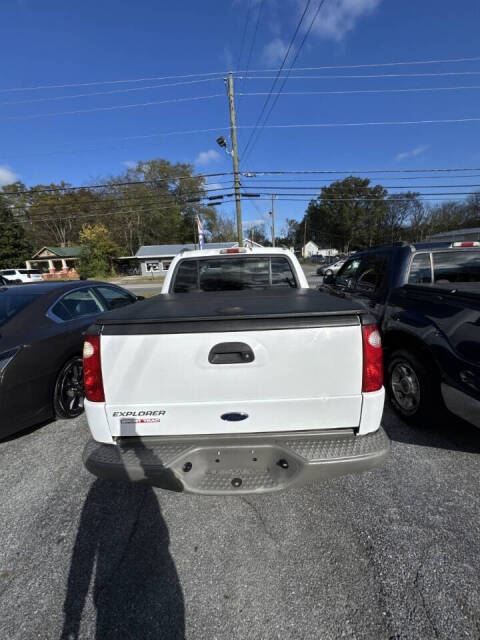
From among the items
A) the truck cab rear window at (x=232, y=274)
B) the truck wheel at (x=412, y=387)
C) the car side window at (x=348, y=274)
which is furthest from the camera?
the car side window at (x=348, y=274)

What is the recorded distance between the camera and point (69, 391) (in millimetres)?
3500

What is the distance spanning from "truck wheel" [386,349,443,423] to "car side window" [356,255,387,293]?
1021 millimetres

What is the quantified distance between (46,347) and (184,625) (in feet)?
8.96

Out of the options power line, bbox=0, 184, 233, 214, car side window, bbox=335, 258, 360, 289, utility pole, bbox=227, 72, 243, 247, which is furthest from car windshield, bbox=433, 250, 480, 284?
power line, bbox=0, 184, 233, 214

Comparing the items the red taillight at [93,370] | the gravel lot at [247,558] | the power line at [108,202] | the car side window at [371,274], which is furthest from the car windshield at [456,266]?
the power line at [108,202]

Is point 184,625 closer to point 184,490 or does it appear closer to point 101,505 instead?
point 184,490

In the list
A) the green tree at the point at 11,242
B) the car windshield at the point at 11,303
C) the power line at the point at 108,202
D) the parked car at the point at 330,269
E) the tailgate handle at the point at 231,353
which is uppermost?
the power line at the point at 108,202

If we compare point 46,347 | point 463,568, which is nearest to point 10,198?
point 46,347

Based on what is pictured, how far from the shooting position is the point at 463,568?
168 cm

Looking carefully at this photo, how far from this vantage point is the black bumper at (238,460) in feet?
5.57

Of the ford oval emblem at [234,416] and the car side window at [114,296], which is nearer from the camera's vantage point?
the ford oval emblem at [234,416]

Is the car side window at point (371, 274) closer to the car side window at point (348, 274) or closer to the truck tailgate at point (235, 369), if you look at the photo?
the car side window at point (348, 274)

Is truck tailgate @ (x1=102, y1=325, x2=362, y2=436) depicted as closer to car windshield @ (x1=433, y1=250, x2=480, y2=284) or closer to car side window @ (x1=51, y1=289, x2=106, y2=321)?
car side window @ (x1=51, y1=289, x2=106, y2=321)

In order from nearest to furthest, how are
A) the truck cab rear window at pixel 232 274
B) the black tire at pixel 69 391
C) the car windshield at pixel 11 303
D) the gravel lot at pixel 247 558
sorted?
the gravel lot at pixel 247 558 < the car windshield at pixel 11 303 < the black tire at pixel 69 391 < the truck cab rear window at pixel 232 274
